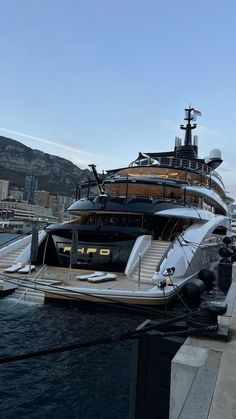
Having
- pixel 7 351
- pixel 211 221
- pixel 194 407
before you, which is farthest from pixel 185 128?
pixel 194 407

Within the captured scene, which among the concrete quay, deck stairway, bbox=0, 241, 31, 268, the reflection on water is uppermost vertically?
deck stairway, bbox=0, 241, 31, 268

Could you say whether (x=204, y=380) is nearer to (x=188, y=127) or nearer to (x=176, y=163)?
(x=176, y=163)

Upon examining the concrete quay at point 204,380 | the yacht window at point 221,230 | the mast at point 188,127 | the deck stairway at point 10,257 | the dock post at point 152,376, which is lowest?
the dock post at point 152,376

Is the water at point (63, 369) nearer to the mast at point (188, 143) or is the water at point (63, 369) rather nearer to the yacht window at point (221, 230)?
the yacht window at point (221, 230)

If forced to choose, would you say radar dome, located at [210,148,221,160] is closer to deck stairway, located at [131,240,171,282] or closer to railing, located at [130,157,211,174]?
railing, located at [130,157,211,174]

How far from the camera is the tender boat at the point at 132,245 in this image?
11.2 metres

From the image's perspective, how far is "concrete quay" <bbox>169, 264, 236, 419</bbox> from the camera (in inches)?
119

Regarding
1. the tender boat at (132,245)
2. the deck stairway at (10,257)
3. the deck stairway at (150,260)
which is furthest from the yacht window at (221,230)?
the deck stairway at (10,257)

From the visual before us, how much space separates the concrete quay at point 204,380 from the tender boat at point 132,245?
5086 millimetres

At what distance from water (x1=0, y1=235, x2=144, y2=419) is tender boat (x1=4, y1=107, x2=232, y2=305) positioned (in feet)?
2.64

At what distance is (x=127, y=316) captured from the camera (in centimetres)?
1066

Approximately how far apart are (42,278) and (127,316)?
11.0 ft

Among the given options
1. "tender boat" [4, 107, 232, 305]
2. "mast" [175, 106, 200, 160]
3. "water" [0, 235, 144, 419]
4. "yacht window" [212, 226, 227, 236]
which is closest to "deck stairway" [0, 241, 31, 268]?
"tender boat" [4, 107, 232, 305]

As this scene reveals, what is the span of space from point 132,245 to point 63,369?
7.67 m
